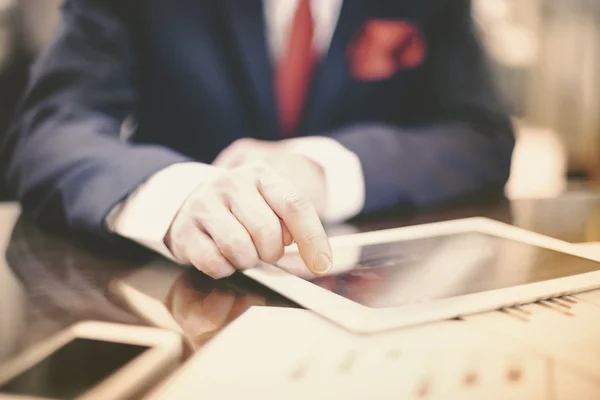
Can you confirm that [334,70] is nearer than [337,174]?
No

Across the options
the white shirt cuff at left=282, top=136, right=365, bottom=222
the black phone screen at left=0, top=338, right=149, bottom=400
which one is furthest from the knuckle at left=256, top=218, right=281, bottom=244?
the white shirt cuff at left=282, top=136, right=365, bottom=222

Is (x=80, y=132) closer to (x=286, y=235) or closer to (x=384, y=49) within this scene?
(x=286, y=235)

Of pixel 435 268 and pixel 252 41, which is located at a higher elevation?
pixel 252 41

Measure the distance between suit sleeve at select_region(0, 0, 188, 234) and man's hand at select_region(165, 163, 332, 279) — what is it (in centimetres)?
11

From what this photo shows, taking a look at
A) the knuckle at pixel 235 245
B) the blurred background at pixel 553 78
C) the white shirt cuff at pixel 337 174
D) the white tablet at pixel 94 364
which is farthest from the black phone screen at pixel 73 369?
the blurred background at pixel 553 78

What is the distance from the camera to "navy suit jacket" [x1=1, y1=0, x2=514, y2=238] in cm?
60

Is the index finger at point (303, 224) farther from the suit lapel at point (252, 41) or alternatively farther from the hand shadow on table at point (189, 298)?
the suit lapel at point (252, 41)

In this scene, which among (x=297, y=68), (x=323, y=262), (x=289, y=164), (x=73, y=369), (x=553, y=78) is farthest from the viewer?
(x=553, y=78)

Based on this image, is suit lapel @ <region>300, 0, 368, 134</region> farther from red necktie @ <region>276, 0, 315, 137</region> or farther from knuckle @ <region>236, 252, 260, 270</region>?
knuckle @ <region>236, 252, 260, 270</region>

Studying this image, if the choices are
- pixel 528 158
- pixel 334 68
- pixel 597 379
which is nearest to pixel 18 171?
pixel 334 68

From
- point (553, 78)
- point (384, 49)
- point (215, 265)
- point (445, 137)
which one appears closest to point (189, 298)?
point (215, 265)

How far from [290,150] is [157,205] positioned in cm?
20

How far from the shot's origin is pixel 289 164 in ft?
1.75

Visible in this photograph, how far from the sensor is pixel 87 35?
0.73 m
